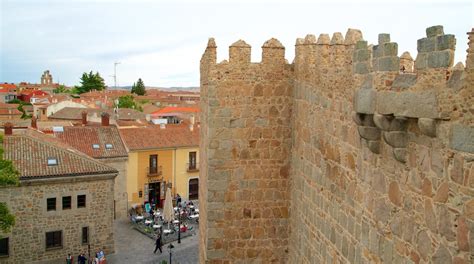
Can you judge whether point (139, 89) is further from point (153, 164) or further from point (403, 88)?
point (403, 88)

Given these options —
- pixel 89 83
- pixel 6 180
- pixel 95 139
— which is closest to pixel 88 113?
pixel 95 139

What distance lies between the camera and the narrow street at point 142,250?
65.3 feet

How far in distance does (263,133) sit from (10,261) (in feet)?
51.0

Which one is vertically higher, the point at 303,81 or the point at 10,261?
the point at 303,81

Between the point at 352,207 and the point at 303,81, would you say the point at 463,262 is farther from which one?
the point at 303,81

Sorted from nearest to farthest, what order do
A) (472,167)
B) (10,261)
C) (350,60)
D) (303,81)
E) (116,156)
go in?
1. (472,167)
2. (350,60)
3. (303,81)
4. (10,261)
5. (116,156)

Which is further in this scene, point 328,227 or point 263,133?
point 263,133

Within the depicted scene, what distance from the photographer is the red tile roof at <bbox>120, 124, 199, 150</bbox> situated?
28.4 m

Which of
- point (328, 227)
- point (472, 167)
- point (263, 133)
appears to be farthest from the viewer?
point (263, 133)

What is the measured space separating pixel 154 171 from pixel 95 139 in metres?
4.78

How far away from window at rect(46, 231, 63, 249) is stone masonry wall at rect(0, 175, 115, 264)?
17 centimetres

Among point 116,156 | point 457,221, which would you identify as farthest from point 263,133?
point 116,156

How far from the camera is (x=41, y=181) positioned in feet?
59.7

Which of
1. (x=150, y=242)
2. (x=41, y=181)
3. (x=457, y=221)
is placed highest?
(x=457, y=221)
